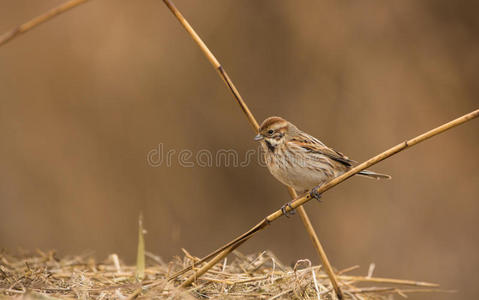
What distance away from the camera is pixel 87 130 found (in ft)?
19.8

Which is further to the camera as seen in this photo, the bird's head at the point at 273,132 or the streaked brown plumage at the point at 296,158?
the bird's head at the point at 273,132

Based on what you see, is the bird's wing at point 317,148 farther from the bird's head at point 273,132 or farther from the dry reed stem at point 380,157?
the dry reed stem at point 380,157

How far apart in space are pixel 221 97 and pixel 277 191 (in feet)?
4.23

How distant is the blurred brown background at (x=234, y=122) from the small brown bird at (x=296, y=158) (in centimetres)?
200

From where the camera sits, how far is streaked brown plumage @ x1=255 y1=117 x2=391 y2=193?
3740mm

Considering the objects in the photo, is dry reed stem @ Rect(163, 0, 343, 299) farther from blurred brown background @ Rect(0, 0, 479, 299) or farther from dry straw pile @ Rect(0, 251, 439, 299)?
blurred brown background @ Rect(0, 0, 479, 299)

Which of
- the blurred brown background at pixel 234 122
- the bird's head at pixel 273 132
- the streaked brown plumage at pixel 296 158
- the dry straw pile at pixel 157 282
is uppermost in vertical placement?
the blurred brown background at pixel 234 122

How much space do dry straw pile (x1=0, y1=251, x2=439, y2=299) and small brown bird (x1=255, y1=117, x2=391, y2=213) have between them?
0.70m

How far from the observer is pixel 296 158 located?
12.6 feet

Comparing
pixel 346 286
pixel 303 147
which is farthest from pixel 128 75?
pixel 346 286

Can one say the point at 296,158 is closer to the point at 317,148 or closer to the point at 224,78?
the point at 317,148

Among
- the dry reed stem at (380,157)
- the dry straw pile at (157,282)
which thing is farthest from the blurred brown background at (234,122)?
the dry reed stem at (380,157)

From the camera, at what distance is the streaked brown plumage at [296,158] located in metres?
3.74

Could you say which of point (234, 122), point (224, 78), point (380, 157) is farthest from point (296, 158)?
point (234, 122)
